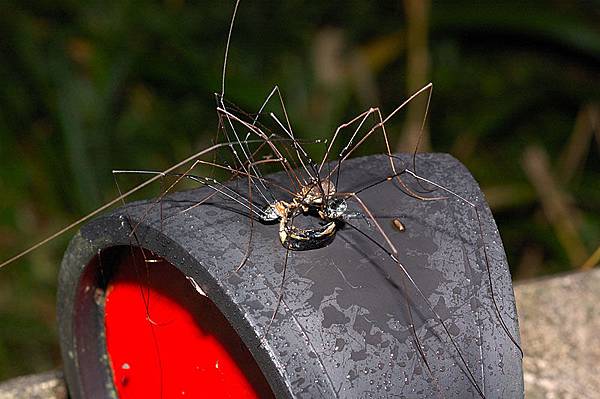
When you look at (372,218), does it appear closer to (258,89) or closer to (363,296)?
(363,296)

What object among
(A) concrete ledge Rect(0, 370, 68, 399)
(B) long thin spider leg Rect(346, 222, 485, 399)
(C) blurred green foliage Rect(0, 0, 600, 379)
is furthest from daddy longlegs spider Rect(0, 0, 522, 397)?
(C) blurred green foliage Rect(0, 0, 600, 379)

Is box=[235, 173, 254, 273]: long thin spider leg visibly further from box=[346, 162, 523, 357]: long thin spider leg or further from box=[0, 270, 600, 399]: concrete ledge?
box=[0, 270, 600, 399]: concrete ledge

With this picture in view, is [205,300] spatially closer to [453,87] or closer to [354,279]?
[354,279]

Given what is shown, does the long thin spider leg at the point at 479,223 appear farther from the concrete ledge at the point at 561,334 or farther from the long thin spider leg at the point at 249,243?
the concrete ledge at the point at 561,334

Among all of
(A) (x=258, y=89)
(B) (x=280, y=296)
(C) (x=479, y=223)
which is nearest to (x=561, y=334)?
(C) (x=479, y=223)

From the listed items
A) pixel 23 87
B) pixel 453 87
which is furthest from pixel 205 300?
pixel 453 87

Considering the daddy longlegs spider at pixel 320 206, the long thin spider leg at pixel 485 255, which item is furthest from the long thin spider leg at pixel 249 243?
the long thin spider leg at pixel 485 255
